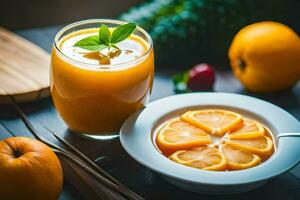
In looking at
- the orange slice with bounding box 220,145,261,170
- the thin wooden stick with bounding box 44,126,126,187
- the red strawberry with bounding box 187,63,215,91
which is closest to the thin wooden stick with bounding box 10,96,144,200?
the thin wooden stick with bounding box 44,126,126,187

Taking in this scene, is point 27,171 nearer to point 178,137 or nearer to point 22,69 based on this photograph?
point 178,137

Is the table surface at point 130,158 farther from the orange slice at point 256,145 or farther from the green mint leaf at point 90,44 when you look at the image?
the green mint leaf at point 90,44

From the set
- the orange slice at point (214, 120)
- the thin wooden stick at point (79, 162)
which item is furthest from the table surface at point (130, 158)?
the orange slice at point (214, 120)

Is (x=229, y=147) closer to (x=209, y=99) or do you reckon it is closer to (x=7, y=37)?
(x=209, y=99)

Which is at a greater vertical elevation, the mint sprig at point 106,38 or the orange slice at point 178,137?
the mint sprig at point 106,38

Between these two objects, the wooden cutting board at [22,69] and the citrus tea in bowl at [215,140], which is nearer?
the citrus tea in bowl at [215,140]

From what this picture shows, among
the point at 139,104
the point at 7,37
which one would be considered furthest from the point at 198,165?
the point at 7,37

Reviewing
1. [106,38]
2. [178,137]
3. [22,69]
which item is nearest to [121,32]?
[106,38]

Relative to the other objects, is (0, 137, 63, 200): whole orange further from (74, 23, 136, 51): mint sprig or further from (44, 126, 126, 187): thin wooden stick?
(74, 23, 136, 51): mint sprig
